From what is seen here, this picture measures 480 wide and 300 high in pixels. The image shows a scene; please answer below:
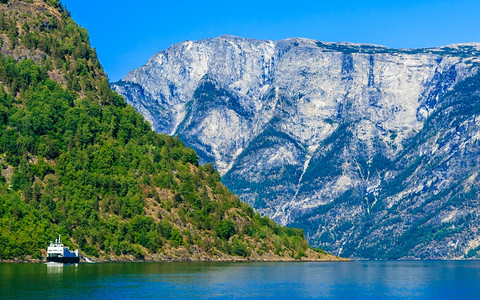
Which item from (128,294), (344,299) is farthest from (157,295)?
(344,299)

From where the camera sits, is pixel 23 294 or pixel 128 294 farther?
pixel 128 294

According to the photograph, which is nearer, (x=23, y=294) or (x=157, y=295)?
(x=23, y=294)

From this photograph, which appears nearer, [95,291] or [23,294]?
[23,294]

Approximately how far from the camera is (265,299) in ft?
644

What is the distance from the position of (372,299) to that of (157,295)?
50.4 m

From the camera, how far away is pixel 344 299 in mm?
199625

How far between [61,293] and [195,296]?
30.7m

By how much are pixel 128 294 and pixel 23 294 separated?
2457 centimetres

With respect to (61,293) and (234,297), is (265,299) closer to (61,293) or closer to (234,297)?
(234,297)

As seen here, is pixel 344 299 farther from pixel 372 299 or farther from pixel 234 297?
pixel 234 297

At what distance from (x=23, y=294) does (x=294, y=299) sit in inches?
2410

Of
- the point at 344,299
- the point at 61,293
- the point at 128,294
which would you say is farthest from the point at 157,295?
the point at 344,299

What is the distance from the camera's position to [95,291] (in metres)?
198

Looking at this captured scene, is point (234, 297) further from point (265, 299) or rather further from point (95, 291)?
point (95, 291)
